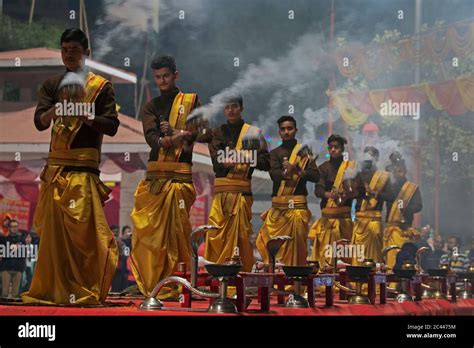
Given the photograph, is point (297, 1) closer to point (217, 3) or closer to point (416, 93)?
point (217, 3)

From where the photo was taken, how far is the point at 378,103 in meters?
12.5

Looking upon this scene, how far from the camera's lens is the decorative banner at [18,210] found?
10.7 m

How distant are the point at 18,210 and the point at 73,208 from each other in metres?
4.03

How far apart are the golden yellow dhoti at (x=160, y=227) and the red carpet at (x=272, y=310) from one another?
1.02 feet

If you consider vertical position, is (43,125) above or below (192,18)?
below

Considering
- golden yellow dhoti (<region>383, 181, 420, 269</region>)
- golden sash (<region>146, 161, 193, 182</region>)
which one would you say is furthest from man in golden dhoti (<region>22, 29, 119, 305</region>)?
golden yellow dhoti (<region>383, 181, 420, 269</region>)

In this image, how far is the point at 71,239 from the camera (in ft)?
22.6

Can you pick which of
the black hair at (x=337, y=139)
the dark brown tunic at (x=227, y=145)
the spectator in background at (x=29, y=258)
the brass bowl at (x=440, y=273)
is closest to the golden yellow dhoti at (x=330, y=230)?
the black hair at (x=337, y=139)

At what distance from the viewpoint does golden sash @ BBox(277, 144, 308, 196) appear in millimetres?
10109

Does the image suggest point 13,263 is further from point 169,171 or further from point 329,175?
point 329,175

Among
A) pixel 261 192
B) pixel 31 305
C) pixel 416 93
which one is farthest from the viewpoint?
pixel 416 93

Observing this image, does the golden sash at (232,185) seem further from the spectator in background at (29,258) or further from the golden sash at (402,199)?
the golden sash at (402,199)

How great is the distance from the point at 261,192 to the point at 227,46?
1.98 metres

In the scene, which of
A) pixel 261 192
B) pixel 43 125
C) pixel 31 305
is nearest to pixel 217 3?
pixel 261 192
